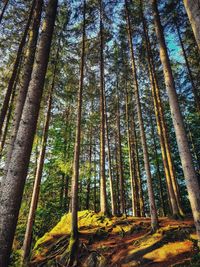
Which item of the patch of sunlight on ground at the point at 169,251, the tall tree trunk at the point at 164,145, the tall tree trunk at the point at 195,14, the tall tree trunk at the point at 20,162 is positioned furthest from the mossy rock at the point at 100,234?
the tall tree trunk at the point at 195,14

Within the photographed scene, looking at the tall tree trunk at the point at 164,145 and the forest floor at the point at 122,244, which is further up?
the tall tree trunk at the point at 164,145

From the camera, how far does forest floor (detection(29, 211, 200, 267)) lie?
20.9 feet

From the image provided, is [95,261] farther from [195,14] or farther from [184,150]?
[195,14]

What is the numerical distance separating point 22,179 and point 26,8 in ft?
36.6

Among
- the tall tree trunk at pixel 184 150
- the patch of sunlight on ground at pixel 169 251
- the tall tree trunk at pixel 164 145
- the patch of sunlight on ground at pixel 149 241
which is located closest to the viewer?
the tall tree trunk at pixel 184 150

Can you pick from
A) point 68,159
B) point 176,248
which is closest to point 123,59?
point 68,159

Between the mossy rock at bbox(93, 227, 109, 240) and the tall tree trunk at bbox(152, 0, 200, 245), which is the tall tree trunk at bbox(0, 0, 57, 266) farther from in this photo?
the mossy rock at bbox(93, 227, 109, 240)

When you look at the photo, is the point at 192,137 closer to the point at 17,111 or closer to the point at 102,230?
the point at 102,230

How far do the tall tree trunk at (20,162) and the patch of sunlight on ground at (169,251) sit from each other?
16.1 feet

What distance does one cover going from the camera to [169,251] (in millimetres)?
6488

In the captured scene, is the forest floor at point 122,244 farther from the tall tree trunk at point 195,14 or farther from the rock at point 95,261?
the tall tree trunk at point 195,14

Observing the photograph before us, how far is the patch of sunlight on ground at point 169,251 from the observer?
6.29 metres

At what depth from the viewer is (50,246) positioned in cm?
974

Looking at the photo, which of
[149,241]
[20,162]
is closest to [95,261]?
[149,241]
